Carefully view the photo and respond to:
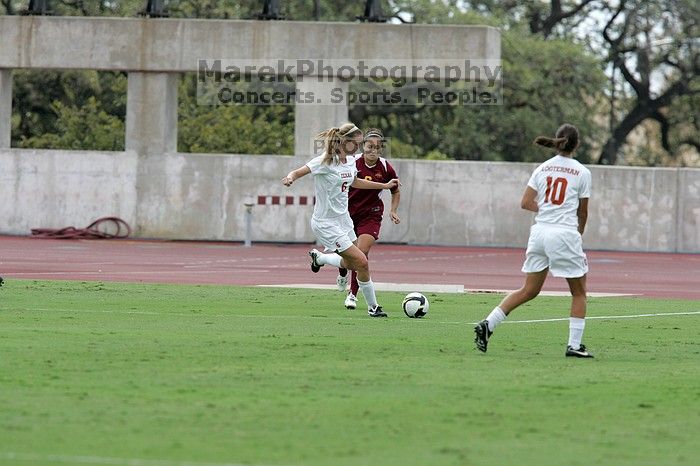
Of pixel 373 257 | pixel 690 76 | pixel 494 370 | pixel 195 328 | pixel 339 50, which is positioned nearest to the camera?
pixel 494 370

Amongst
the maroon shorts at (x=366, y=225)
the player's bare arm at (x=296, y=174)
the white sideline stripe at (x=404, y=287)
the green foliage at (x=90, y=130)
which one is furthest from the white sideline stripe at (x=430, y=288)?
the green foliage at (x=90, y=130)

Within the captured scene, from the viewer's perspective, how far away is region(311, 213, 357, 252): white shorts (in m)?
16.9

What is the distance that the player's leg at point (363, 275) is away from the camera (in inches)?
653

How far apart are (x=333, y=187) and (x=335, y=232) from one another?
0.50 meters

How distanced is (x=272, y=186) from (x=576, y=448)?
29264 millimetres

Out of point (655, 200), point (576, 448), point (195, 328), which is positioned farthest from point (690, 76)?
point (576, 448)

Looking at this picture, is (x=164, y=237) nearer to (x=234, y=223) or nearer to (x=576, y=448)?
(x=234, y=223)

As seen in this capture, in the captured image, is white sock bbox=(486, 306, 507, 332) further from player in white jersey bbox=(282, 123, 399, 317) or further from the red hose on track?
the red hose on track

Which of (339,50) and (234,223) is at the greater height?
(339,50)

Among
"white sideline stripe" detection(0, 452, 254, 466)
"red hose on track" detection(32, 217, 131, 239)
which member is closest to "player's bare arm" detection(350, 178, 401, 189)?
"white sideline stripe" detection(0, 452, 254, 466)

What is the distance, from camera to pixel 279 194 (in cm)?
3725

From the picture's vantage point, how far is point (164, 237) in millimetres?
37375

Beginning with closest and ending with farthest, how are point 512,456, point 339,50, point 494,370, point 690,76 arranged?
point 512,456 → point 494,370 → point 339,50 → point 690,76

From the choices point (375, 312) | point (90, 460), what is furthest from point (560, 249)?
point (90, 460)
